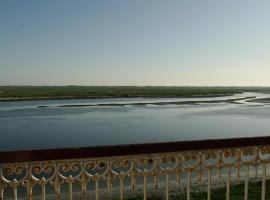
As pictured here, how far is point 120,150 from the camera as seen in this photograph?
2322 millimetres

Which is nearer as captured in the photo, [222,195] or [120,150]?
[120,150]

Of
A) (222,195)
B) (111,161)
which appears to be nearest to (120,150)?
(111,161)

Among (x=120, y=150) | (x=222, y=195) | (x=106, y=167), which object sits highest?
(x=120, y=150)

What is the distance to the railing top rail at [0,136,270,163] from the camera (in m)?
2.12

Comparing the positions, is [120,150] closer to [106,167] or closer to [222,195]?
[106,167]

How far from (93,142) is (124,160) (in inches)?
547

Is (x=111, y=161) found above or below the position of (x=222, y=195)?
above

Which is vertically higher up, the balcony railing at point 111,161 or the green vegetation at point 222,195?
the balcony railing at point 111,161

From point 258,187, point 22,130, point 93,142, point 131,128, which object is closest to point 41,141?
point 93,142

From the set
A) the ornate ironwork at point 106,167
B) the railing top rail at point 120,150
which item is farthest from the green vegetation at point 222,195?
the railing top rail at point 120,150

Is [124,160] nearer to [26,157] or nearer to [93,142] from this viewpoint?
[26,157]

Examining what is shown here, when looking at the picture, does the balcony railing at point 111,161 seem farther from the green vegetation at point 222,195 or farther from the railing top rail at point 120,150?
the green vegetation at point 222,195

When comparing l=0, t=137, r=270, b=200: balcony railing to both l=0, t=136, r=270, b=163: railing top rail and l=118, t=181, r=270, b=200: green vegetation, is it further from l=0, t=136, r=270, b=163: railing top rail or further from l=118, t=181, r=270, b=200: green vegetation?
l=118, t=181, r=270, b=200: green vegetation

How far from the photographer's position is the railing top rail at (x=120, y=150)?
6.94ft
